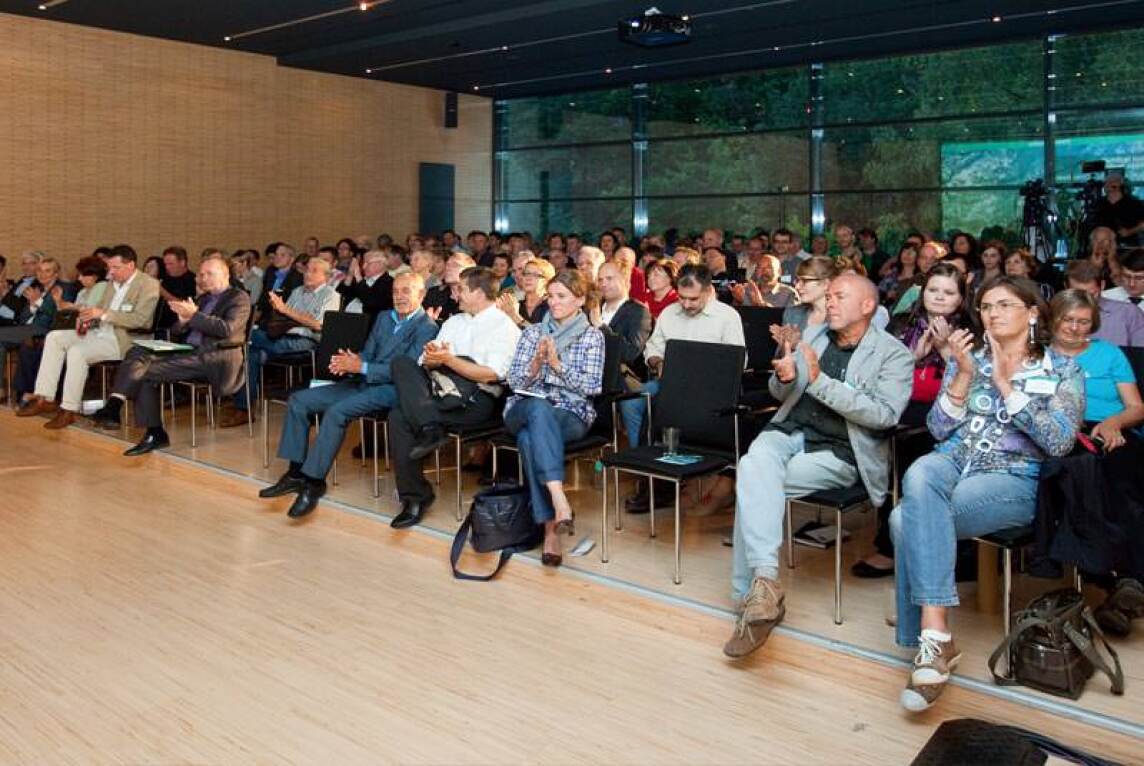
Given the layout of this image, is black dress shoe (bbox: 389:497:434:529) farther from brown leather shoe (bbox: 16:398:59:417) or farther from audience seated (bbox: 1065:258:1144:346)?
brown leather shoe (bbox: 16:398:59:417)

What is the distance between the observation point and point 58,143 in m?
11.8

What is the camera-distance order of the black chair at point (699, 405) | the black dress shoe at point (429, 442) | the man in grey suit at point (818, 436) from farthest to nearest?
the black dress shoe at point (429, 442), the black chair at point (699, 405), the man in grey suit at point (818, 436)

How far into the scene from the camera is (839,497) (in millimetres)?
3590

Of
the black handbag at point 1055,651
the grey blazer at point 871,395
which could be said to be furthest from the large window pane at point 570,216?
the black handbag at point 1055,651

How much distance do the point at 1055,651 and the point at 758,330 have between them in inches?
127

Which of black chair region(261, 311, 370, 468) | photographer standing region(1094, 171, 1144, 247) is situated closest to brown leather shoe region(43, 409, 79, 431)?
black chair region(261, 311, 370, 468)

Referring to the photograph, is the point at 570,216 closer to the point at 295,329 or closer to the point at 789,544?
the point at 295,329

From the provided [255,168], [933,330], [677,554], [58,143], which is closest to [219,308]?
[677,554]

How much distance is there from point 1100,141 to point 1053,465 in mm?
9331

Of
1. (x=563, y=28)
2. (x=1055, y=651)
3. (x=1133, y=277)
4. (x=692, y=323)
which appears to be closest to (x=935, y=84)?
(x=563, y=28)

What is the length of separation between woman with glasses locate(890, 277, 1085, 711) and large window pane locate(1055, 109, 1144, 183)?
8.82 metres

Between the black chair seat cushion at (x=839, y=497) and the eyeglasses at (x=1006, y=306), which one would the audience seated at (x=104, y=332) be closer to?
the black chair seat cushion at (x=839, y=497)

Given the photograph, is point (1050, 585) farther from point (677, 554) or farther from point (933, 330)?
point (677, 554)

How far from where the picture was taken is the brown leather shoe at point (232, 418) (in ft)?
24.8
